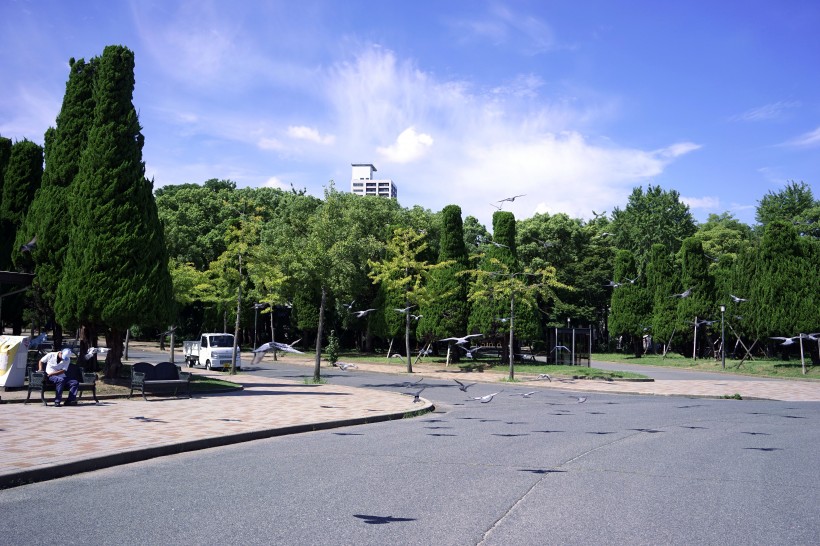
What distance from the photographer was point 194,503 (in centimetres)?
686

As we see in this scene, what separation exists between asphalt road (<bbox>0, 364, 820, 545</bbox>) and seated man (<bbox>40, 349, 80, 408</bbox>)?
6.44m

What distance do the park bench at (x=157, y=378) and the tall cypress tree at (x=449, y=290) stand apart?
22.0 metres

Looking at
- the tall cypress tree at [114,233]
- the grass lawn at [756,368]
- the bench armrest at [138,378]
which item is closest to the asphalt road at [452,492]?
the bench armrest at [138,378]

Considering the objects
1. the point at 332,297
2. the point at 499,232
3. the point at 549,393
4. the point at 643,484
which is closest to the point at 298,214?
the point at 332,297

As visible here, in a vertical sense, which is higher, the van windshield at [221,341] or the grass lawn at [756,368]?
the van windshield at [221,341]

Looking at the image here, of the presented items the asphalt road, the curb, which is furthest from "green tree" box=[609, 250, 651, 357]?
the curb

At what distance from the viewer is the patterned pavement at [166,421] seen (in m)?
9.03

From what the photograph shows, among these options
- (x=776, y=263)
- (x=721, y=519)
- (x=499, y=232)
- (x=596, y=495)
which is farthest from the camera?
(x=776, y=263)

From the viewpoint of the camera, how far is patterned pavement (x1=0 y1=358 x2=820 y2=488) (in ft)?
29.6

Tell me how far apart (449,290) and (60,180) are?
2340cm

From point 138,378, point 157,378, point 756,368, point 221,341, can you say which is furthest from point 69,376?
point 756,368

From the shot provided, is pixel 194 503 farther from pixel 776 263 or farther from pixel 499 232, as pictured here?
pixel 776 263

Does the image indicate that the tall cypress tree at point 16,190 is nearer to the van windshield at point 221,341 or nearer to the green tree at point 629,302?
the van windshield at point 221,341

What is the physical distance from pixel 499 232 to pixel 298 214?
69.1 ft
